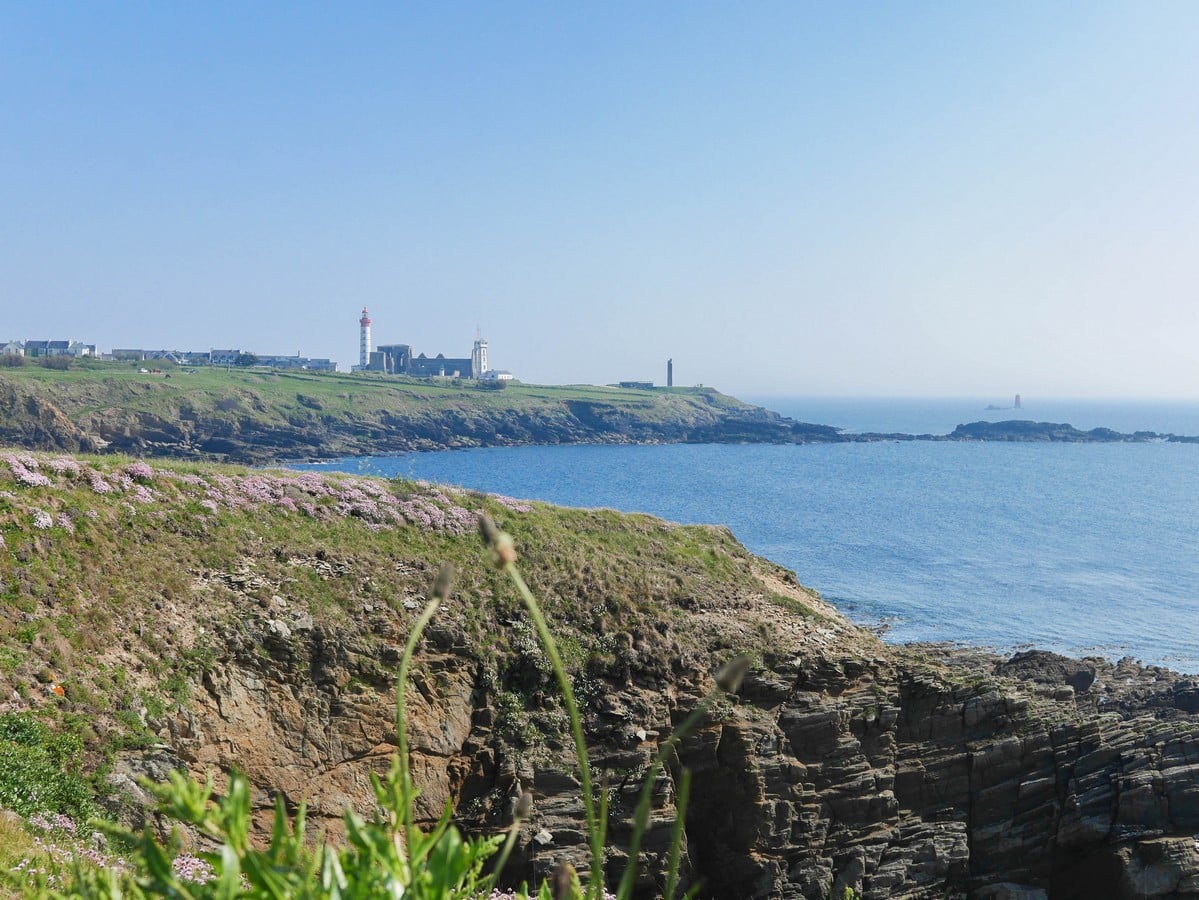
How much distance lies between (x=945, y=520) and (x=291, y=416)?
9439 centimetres

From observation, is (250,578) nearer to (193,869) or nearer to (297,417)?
(193,869)

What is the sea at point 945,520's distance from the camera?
55000 mm

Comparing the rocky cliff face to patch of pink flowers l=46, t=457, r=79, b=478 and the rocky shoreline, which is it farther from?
the rocky shoreline

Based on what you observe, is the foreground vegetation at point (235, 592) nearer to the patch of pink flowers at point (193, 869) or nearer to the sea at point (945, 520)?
the patch of pink flowers at point (193, 869)

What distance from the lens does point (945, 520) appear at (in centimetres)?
9269

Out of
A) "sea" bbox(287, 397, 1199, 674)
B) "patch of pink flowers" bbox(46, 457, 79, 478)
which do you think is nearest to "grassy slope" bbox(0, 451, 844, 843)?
"patch of pink flowers" bbox(46, 457, 79, 478)

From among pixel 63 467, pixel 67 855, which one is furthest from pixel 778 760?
pixel 63 467

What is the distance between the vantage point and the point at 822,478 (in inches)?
4946

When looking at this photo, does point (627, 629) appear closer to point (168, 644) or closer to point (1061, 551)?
point (168, 644)

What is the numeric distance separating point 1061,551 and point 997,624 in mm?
29092

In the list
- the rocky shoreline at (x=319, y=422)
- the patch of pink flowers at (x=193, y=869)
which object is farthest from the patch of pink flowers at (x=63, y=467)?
the rocky shoreline at (x=319, y=422)

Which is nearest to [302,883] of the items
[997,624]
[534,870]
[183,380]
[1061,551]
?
[534,870]

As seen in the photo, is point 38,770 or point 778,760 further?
point 778,760

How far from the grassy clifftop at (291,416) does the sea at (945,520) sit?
1084 centimetres
